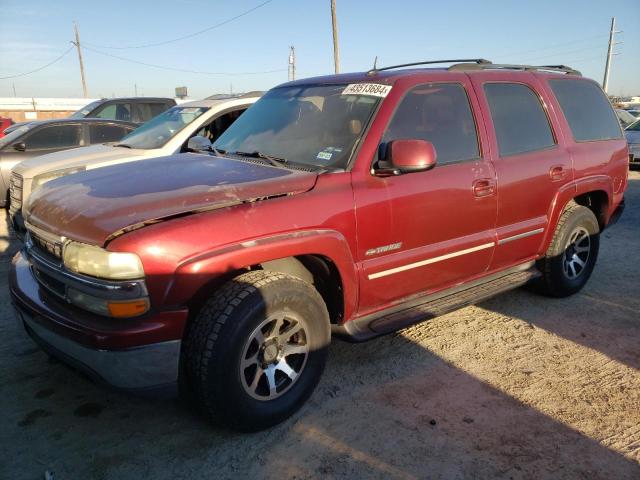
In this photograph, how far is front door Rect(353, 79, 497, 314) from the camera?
2992 millimetres

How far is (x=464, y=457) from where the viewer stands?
251cm

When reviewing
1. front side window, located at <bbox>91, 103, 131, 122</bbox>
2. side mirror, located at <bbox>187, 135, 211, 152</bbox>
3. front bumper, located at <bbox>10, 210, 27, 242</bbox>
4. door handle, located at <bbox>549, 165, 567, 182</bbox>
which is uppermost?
front side window, located at <bbox>91, 103, 131, 122</bbox>

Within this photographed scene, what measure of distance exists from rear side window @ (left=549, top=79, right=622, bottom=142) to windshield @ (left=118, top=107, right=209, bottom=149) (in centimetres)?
429

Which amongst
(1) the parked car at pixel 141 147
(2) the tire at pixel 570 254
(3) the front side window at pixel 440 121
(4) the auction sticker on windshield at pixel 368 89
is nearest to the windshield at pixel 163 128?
(1) the parked car at pixel 141 147

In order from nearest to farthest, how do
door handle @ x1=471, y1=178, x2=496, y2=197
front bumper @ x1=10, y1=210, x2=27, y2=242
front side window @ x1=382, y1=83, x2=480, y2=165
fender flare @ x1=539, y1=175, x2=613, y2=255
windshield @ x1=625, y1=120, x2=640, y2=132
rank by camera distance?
front side window @ x1=382, y1=83, x2=480, y2=165
door handle @ x1=471, y1=178, x2=496, y2=197
fender flare @ x1=539, y1=175, x2=613, y2=255
front bumper @ x1=10, y1=210, x2=27, y2=242
windshield @ x1=625, y1=120, x2=640, y2=132

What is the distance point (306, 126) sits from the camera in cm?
337

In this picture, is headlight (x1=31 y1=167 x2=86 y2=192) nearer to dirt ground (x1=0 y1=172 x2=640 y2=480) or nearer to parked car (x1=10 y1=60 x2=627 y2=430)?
dirt ground (x1=0 y1=172 x2=640 y2=480)

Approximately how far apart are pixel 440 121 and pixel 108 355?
252cm

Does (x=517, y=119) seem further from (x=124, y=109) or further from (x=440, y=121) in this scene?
(x=124, y=109)

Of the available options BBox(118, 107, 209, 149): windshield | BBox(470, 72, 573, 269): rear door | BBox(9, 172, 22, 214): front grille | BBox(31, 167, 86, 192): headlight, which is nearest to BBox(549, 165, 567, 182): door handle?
BBox(470, 72, 573, 269): rear door

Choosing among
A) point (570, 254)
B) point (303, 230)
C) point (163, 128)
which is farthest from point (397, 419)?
point (163, 128)

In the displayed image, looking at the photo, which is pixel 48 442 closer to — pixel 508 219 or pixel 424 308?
pixel 424 308

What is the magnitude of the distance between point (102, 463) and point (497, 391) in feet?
7.44

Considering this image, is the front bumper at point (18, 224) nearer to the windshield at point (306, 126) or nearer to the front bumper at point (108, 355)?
the windshield at point (306, 126)
